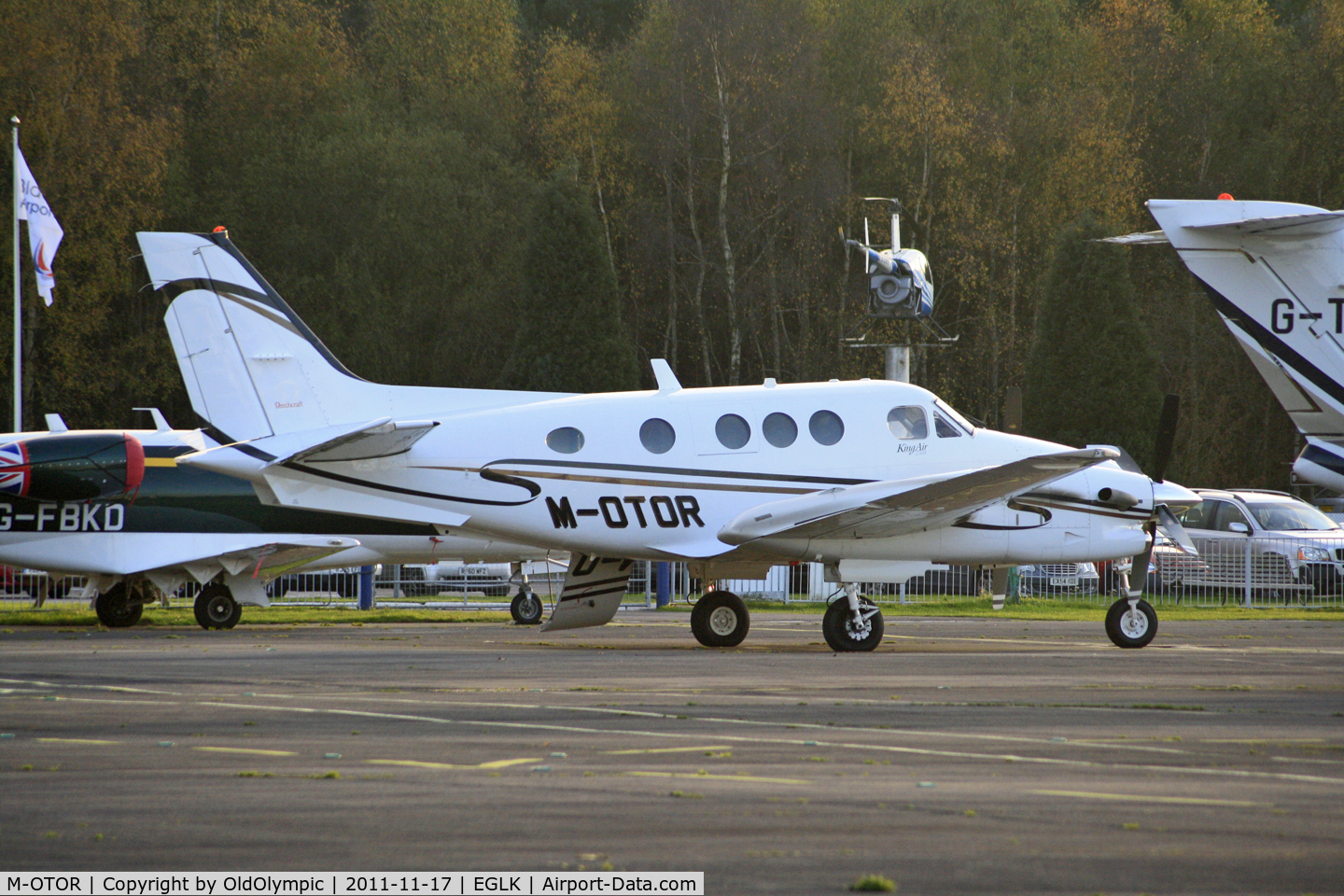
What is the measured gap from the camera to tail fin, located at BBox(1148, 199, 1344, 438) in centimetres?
1647

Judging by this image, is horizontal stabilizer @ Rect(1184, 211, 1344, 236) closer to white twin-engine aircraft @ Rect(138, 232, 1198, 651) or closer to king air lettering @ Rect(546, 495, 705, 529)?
white twin-engine aircraft @ Rect(138, 232, 1198, 651)

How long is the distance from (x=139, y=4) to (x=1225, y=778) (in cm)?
4673

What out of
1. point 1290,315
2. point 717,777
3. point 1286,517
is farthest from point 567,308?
point 717,777

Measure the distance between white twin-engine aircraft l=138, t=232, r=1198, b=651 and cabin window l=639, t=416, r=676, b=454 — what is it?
2 centimetres

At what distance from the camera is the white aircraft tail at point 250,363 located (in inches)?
651

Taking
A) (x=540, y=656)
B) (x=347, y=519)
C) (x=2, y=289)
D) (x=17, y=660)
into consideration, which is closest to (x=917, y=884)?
(x=540, y=656)

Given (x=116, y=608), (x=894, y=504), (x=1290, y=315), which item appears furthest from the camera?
(x=116, y=608)

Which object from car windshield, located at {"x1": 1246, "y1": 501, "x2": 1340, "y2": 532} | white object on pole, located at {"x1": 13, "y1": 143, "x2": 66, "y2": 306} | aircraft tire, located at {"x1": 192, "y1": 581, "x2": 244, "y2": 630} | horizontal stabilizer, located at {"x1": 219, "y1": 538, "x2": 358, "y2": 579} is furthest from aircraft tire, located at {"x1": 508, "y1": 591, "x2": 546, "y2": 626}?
car windshield, located at {"x1": 1246, "y1": 501, "x2": 1340, "y2": 532}

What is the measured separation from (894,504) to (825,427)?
4.77 feet

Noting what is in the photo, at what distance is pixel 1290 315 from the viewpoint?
16.6 metres

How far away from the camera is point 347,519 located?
2088 centimetres

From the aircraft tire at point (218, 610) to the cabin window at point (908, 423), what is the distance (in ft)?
35.1

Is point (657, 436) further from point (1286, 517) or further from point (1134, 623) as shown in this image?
point (1286, 517)

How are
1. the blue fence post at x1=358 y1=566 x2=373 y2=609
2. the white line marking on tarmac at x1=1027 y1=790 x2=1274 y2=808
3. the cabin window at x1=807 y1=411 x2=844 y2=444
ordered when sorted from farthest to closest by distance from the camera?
the blue fence post at x1=358 y1=566 x2=373 y2=609 → the cabin window at x1=807 y1=411 x2=844 y2=444 → the white line marking on tarmac at x1=1027 y1=790 x2=1274 y2=808
